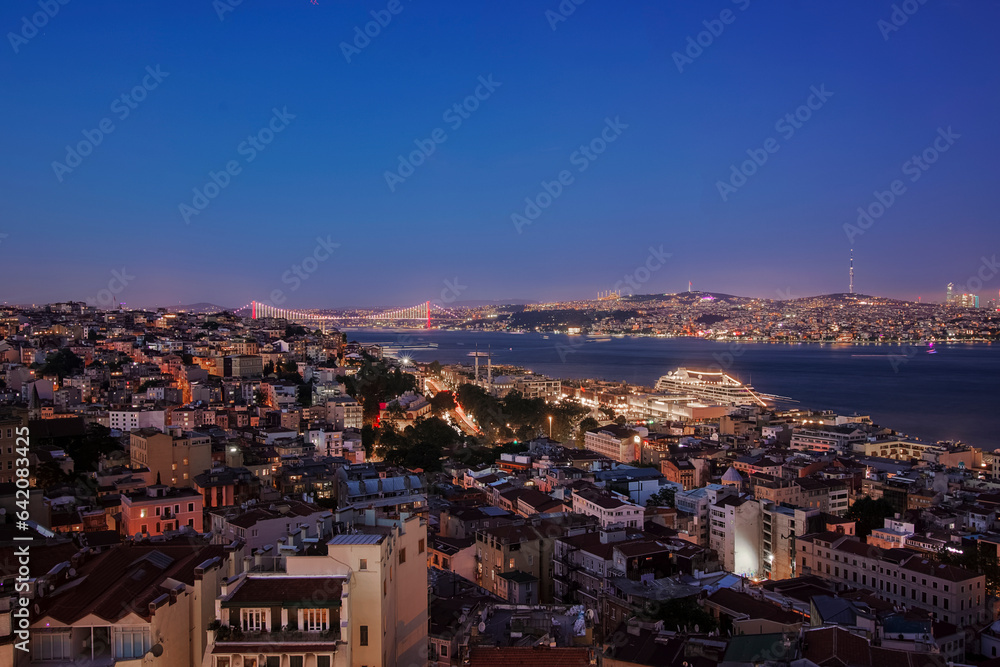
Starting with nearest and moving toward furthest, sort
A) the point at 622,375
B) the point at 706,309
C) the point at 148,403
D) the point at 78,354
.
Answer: the point at 148,403 < the point at 78,354 < the point at 622,375 < the point at 706,309

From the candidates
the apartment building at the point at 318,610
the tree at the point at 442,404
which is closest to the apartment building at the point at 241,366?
the tree at the point at 442,404

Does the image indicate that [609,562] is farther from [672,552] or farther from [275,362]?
[275,362]

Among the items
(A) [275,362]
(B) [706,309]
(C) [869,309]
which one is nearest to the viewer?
(A) [275,362]

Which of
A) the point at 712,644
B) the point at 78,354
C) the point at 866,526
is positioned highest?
the point at 78,354

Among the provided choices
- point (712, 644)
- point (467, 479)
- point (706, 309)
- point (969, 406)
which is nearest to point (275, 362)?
point (467, 479)

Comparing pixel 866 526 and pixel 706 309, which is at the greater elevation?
pixel 706 309

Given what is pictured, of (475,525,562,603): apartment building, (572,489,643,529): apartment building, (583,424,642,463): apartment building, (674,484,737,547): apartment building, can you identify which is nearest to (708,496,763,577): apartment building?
(674,484,737,547): apartment building

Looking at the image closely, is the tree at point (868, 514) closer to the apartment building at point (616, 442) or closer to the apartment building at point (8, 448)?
the apartment building at point (616, 442)
